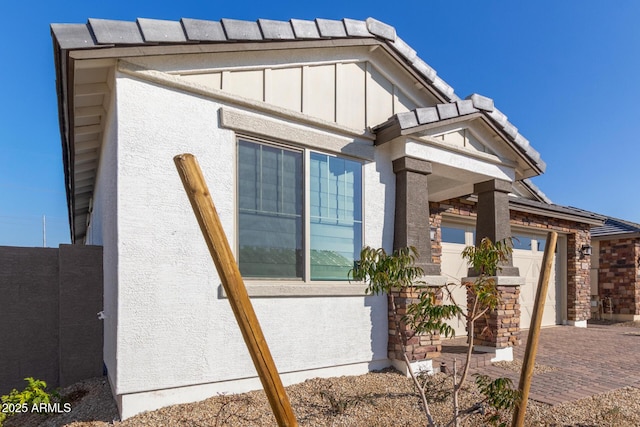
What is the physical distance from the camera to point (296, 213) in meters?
5.13

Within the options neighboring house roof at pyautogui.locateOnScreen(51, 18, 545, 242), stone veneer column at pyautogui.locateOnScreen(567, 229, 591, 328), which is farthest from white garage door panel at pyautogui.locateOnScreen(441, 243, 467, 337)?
stone veneer column at pyautogui.locateOnScreen(567, 229, 591, 328)

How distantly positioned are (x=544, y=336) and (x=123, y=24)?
10.2 m

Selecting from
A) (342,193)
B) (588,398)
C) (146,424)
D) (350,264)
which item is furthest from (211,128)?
(588,398)

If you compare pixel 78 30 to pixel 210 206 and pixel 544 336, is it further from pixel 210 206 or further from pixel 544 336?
pixel 544 336

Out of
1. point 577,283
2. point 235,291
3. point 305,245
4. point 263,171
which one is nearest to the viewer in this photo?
point 235,291

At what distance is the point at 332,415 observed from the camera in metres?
4.01

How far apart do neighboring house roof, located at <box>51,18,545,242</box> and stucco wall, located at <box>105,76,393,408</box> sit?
0.45 m

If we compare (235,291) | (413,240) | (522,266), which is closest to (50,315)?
(235,291)

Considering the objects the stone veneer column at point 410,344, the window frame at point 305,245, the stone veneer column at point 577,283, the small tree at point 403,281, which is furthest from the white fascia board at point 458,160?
the stone veneer column at point 577,283

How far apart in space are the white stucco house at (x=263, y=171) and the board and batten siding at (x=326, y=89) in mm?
22

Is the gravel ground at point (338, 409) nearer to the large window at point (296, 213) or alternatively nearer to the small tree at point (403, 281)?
the small tree at point (403, 281)

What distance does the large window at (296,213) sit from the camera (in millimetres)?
4801

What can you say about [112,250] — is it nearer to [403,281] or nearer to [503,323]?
[403,281]

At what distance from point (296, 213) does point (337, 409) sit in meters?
2.32
